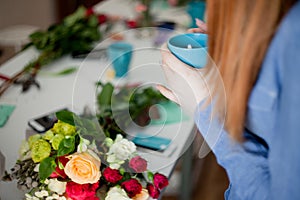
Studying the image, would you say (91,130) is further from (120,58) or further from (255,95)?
(120,58)

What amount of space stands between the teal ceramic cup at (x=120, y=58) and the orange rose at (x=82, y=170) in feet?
2.04

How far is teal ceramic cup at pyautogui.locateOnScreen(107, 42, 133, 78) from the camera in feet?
4.66

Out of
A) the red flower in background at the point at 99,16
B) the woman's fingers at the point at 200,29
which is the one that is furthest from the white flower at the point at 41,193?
the red flower in background at the point at 99,16

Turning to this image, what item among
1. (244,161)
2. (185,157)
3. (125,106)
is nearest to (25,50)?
(125,106)

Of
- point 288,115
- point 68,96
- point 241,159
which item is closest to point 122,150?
point 241,159

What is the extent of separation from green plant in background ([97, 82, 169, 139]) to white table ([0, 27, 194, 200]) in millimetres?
45

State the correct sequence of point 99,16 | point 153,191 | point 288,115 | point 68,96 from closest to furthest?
point 288,115
point 153,191
point 68,96
point 99,16

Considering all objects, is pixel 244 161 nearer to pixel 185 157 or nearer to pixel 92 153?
pixel 92 153

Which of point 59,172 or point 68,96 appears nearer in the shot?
point 59,172

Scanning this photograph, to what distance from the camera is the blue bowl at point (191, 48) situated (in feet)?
3.00

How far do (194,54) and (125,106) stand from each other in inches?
14.3

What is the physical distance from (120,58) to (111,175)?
629mm

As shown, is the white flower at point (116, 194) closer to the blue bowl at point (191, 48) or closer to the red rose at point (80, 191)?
the red rose at point (80, 191)

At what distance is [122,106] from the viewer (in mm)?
1211
